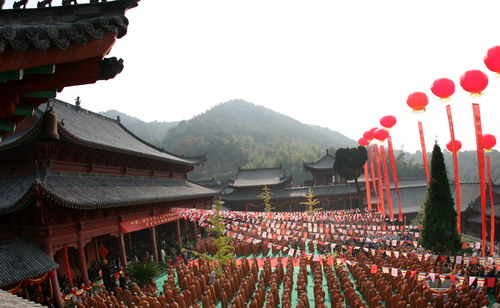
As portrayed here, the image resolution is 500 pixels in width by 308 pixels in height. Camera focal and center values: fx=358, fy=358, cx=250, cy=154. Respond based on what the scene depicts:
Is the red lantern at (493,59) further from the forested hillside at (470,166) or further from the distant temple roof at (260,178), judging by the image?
the forested hillside at (470,166)

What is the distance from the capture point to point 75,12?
11.7ft

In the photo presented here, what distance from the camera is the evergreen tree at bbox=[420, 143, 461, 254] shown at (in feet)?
59.1

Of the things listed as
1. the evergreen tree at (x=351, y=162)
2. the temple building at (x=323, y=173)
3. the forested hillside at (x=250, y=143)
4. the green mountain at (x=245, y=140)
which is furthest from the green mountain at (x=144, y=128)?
the evergreen tree at (x=351, y=162)

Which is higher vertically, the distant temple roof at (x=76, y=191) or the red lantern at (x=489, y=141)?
the red lantern at (x=489, y=141)

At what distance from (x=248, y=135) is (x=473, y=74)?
11776cm

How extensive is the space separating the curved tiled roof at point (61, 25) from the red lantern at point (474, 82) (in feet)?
48.1

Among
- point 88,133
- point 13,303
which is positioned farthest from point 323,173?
A: point 13,303

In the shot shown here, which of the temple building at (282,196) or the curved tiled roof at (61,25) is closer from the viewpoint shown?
the curved tiled roof at (61,25)

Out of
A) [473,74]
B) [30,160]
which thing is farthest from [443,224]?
[30,160]

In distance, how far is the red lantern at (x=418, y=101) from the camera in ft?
59.2

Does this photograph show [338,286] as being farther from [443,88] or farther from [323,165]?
[323,165]

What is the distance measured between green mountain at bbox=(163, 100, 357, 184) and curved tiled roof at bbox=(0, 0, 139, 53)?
61.7 m

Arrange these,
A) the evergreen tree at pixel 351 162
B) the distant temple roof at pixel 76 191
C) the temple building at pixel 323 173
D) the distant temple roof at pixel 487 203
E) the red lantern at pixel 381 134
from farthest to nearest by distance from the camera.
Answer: the temple building at pixel 323 173 < the evergreen tree at pixel 351 162 < the red lantern at pixel 381 134 < the distant temple roof at pixel 487 203 < the distant temple roof at pixel 76 191

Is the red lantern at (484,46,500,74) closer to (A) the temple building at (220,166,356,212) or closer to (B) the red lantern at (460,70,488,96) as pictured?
(B) the red lantern at (460,70,488,96)
